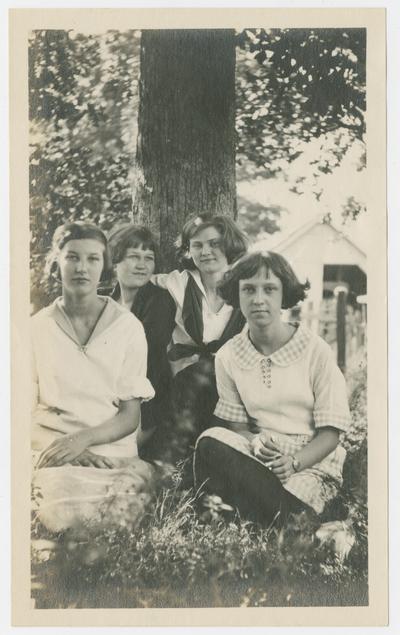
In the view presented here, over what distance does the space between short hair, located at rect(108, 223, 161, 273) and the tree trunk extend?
1.7 inches

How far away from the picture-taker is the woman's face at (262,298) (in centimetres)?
350

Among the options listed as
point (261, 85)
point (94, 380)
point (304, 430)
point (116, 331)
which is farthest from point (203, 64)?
point (304, 430)

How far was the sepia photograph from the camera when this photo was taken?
137 inches

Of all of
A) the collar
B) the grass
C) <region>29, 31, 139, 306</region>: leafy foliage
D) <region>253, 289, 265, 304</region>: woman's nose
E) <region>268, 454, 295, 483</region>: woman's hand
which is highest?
<region>29, 31, 139, 306</region>: leafy foliage

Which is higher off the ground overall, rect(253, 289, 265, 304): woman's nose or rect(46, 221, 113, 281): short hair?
rect(46, 221, 113, 281): short hair

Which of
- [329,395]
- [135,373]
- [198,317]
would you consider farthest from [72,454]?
[329,395]

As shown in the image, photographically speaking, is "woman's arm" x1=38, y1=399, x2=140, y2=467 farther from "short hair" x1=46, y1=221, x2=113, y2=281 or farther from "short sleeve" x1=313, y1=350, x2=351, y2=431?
"short sleeve" x1=313, y1=350, x2=351, y2=431

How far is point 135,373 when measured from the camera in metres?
3.51

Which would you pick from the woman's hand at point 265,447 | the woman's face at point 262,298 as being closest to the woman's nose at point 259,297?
the woman's face at point 262,298

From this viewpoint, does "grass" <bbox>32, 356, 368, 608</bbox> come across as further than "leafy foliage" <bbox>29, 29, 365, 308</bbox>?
No

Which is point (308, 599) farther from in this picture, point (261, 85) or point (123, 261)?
point (261, 85)

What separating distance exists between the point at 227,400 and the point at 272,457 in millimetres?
344

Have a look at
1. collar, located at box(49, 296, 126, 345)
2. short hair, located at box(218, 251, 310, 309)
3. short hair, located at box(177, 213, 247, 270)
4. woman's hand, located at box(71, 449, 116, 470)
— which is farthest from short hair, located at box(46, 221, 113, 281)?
woman's hand, located at box(71, 449, 116, 470)

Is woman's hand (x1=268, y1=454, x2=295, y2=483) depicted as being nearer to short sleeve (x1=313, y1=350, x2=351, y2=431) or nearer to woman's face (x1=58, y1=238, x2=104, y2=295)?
short sleeve (x1=313, y1=350, x2=351, y2=431)
